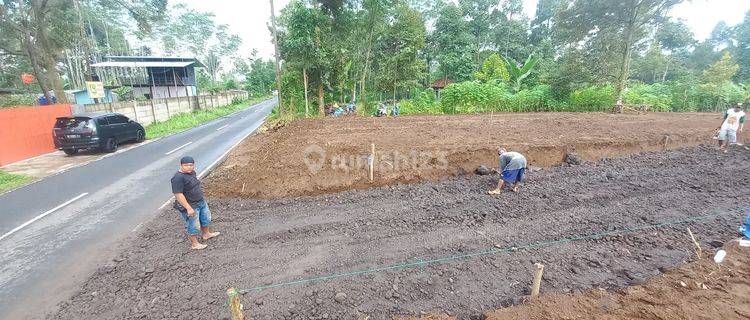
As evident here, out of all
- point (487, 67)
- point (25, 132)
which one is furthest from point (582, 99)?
point (25, 132)

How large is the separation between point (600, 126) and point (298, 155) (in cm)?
1284

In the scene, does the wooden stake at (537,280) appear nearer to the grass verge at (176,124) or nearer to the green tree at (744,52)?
the grass verge at (176,124)

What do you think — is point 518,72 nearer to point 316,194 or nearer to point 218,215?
point 316,194

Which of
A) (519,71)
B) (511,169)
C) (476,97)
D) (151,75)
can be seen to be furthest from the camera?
(151,75)

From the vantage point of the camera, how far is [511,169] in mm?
6738

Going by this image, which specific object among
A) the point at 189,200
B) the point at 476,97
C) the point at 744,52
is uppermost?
the point at 744,52

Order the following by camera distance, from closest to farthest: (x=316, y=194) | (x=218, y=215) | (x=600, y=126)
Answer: (x=218, y=215) → (x=316, y=194) → (x=600, y=126)

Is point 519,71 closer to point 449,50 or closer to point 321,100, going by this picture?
point 449,50

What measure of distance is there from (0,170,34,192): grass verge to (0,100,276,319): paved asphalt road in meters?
0.36

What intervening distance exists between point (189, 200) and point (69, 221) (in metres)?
3.41

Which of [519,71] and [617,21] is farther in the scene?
[519,71]

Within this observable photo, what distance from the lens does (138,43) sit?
4984 cm

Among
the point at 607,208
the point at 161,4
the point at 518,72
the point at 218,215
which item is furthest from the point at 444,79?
the point at 218,215

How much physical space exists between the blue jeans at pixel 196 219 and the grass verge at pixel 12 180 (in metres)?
7.13
